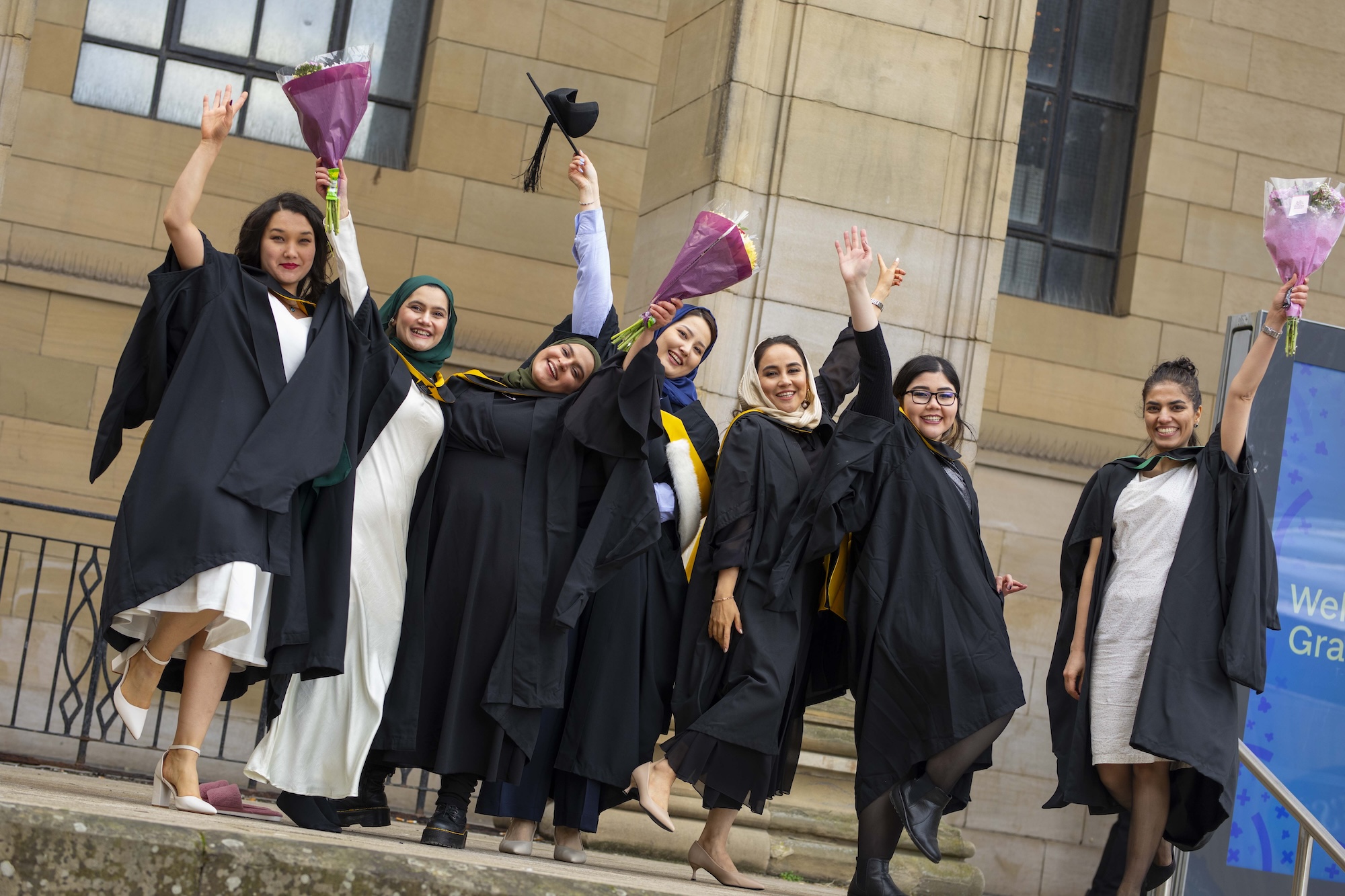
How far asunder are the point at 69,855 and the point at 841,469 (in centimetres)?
274

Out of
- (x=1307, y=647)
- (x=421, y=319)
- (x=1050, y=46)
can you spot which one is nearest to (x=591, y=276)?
(x=421, y=319)

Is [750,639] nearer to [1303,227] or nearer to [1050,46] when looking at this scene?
[1303,227]

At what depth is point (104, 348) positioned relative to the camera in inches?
348

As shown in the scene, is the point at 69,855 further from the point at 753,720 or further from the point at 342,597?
the point at 753,720

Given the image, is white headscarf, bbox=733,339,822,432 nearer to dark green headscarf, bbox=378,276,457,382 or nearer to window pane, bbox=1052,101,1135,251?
dark green headscarf, bbox=378,276,457,382

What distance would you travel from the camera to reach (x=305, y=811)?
14.7 ft

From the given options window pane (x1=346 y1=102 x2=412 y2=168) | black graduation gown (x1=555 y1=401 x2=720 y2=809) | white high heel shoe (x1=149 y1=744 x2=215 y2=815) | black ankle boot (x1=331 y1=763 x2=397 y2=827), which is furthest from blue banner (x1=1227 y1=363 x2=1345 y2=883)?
window pane (x1=346 y1=102 x2=412 y2=168)

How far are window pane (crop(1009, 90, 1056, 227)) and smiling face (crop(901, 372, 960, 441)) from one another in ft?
18.8

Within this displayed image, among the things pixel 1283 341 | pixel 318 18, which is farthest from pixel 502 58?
pixel 1283 341

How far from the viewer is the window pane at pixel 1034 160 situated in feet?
34.3

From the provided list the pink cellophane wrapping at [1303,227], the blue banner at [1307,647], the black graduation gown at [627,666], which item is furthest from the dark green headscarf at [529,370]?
the blue banner at [1307,647]

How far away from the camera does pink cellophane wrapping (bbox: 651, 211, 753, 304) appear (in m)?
4.61

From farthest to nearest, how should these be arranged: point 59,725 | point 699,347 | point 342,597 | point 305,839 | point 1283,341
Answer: point 59,725 < point 1283,341 < point 699,347 < point 342,597 < point 305,839

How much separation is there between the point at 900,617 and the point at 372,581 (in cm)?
172
